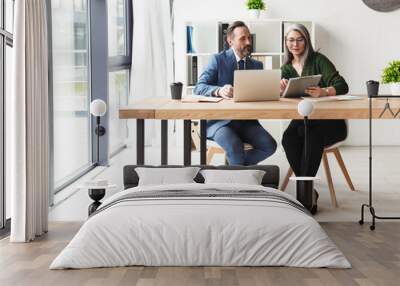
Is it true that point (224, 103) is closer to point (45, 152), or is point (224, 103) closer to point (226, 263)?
point (45, 152)

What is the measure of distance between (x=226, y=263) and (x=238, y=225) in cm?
18

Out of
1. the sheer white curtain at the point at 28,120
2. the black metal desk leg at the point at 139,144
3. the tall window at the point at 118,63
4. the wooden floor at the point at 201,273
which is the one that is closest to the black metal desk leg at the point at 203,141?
the black metal desk leg at the point at 139,144

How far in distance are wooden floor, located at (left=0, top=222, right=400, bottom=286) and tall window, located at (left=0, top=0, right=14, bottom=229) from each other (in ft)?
1.65

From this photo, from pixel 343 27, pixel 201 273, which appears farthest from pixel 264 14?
pixel 201 273

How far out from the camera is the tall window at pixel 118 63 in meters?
8.16

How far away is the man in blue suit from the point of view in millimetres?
5645

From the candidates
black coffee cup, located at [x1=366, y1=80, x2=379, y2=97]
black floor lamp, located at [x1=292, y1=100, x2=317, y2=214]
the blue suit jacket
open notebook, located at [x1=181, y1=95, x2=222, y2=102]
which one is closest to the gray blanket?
black floor lamp, located at [x1=292, y1=100, x2=317, y2=214]

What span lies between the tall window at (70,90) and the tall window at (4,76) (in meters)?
1.05

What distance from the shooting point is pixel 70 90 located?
259 inches

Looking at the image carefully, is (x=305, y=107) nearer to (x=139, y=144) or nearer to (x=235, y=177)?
(x=235, y=177)

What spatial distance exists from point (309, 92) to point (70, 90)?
2102 millimetres

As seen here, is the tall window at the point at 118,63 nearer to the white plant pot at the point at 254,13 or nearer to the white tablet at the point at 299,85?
the white plant pot at the point at 254,13

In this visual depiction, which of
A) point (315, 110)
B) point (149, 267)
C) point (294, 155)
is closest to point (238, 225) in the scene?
point (149, 267)

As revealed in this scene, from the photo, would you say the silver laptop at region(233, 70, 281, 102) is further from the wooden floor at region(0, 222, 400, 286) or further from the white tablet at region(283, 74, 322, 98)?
the wooden floor at region(0, 222, 400, 286)
